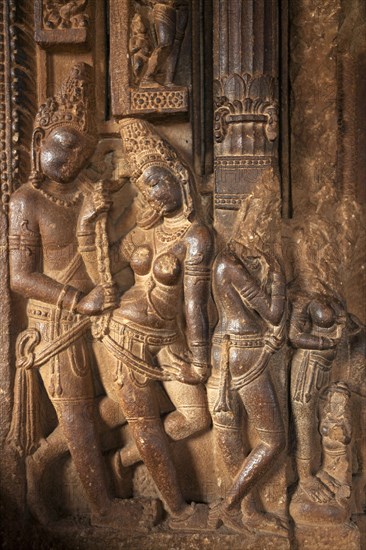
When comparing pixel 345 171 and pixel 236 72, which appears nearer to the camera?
pixel 236 72

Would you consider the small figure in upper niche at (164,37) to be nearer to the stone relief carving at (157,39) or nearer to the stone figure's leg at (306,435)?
the stone relief carving at (157,39)

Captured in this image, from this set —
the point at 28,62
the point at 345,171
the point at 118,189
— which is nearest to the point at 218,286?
the point at 118,189

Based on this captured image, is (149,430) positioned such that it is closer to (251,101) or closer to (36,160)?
(36,160)

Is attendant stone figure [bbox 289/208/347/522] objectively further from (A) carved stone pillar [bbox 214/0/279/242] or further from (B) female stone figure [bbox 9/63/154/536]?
(B) female stone figure [bbox 9/63/154/536]

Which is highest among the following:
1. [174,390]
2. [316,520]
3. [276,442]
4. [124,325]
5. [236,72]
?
[236,72]

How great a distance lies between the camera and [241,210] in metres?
3.96

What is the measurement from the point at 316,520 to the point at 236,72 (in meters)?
2.72

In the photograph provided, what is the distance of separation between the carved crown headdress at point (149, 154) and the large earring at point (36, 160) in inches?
21.2

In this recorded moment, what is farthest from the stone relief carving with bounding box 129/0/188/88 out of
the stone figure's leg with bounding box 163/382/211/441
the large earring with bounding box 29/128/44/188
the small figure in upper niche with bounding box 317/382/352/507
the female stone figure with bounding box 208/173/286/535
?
the small figure in upper niche with bounding box 317/382/352/507

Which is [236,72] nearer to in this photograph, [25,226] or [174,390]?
[25,226]

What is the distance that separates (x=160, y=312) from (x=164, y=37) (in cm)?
164

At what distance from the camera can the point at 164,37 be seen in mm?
3955

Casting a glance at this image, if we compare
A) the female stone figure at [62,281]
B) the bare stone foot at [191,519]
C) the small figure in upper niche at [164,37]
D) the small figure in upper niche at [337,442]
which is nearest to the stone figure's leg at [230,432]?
the bare stone foot at [191,519]

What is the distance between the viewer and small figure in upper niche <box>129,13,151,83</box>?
3984mm
